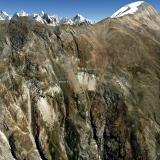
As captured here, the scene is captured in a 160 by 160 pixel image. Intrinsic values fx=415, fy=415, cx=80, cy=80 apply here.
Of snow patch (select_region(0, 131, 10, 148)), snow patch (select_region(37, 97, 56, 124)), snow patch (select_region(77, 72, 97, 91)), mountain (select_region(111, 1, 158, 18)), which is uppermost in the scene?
mountain (select_region(111, 1, 158, 18))

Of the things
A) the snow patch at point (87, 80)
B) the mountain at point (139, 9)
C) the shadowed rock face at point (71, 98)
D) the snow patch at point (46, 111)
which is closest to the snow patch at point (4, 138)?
the shadowed rock face at point (71, 98)

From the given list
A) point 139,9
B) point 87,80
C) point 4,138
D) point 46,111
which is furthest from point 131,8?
point 4,138

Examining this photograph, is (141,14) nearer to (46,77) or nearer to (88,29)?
(88,29)

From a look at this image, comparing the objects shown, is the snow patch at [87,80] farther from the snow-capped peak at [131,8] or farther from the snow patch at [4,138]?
the snow-capped peak at [131,8]

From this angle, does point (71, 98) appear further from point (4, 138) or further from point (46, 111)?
point (4, 138)

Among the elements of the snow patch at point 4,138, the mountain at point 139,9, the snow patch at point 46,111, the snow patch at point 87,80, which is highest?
the mountain at point 139,9

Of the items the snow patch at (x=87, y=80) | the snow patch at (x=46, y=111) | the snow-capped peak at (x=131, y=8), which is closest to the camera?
the snow patch at (x=46, y=111)

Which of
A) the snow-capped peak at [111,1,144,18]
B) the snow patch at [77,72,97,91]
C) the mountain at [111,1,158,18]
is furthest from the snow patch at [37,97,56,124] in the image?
the snow-capped peak at [111,1,144,18]

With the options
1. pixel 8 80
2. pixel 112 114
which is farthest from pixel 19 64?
pixel 112 114

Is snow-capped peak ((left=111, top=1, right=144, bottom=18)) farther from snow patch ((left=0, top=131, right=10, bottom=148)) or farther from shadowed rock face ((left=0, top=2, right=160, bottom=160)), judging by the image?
snow patch ((left=0, top=131, right=10, bottom=148))
